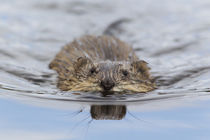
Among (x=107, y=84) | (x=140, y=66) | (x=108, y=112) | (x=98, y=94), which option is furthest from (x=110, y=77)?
(x=140, y=66)

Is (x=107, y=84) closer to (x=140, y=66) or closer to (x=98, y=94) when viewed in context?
(x=98, y=94)

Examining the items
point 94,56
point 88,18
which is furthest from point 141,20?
point 94,56

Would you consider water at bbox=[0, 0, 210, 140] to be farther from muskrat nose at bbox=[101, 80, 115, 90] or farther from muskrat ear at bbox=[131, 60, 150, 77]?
muskrat ear at bbox=[131, 60, 150, 77]

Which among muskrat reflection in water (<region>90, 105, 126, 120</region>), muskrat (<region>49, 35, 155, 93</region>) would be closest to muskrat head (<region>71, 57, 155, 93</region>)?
muskrat (<region>49, 35, 155, 93</region>)

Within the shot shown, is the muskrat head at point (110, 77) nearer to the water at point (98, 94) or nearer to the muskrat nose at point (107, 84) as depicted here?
the muskrat nose at point (107, 84)

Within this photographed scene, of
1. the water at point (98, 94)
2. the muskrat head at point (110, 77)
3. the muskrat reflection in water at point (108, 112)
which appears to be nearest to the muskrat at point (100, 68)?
the muskrat head at point (110, 77)
